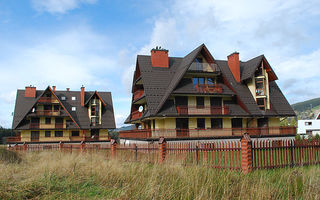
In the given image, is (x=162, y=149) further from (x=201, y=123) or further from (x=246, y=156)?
(x=201, y=123)

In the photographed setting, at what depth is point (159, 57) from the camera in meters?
26.6

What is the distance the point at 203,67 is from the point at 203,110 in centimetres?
432

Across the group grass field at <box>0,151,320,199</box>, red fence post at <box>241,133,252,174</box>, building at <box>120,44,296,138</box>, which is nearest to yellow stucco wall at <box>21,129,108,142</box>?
building at <box>120,44,296,138</box>

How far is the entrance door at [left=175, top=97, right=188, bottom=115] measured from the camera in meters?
23.0

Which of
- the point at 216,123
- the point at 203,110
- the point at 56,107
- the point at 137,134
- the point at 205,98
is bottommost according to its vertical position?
the point at 137,134

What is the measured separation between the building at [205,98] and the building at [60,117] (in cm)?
1169

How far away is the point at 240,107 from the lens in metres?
25.5

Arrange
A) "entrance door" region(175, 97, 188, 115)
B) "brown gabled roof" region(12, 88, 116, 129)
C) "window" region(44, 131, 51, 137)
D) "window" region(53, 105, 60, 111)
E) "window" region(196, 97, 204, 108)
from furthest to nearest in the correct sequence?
1. "window" region(53, 105, 60, 111)
2. "window" region(44, 131, 51, 137)
3. "brown gabled roof" region(12, 88, 116, 129)
4. "window" region(196, 97, 204, 108)
5. "entrance door" region(175, 97, 188, 115)

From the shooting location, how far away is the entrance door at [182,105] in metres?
23.0

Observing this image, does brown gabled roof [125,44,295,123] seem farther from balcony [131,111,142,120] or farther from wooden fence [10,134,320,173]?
wooden fence [10,134,320,173]

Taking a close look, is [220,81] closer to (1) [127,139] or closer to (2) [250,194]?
(1) [127,139]

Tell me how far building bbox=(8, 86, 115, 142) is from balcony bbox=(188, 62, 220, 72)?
18006 mm

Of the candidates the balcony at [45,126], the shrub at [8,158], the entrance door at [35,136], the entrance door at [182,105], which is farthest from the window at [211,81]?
the entrance door at [35,136]

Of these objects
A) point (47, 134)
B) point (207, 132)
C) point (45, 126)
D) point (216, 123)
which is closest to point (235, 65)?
point (216, 123)
